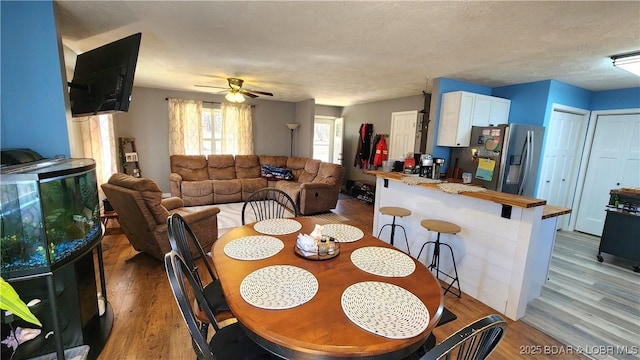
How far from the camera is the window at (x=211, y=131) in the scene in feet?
19.2

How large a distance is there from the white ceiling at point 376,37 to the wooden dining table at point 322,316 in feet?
5.30

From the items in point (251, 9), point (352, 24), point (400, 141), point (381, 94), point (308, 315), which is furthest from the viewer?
point (381, 94)

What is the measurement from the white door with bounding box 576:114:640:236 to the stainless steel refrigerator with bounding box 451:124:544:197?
4.69 feet

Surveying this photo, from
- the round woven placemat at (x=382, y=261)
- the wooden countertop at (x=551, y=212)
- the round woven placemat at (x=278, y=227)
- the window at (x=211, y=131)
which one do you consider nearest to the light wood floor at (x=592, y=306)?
the wooden countertop at (x=551, y=212)

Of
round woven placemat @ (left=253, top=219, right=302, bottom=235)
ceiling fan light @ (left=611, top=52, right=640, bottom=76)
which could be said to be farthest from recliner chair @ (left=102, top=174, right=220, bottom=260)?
ceiling fan light @ (left=611, top=52, right=640, bottom=76)

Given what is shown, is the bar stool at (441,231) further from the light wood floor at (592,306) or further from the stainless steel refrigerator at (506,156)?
the stainless steel refrigerator at (506,156)

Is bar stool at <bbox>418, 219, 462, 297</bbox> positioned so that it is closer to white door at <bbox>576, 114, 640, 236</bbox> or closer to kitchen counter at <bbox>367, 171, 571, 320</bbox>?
kitchen counter at <bbox>367, 171, 571, 320</bbox>

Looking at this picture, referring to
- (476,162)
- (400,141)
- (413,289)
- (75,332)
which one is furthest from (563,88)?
(75,332)

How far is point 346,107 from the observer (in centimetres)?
701

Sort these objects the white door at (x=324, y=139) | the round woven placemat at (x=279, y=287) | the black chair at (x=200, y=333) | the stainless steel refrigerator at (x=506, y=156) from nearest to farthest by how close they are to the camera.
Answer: the black chair at (x=200, y=333), the round woven placemat at (x=279, y=287), the stainless steel refrigerator at (x=506, y=156), the white door at (x=324, y=139)

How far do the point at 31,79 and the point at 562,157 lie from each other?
608 cm

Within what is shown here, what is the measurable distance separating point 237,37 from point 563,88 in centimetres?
423

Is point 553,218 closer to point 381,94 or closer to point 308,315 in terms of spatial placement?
point 308,315

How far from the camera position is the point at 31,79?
1771 mm
